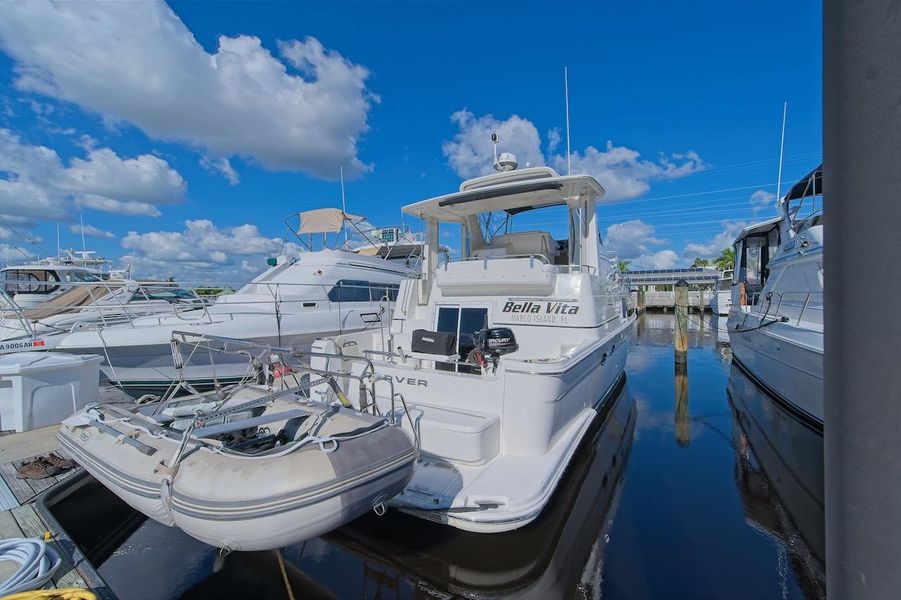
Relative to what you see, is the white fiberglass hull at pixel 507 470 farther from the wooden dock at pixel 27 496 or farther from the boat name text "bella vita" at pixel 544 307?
the wooden dock at pixel 27 496

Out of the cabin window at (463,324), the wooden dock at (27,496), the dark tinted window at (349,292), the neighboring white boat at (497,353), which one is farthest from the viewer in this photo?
the dark tinted window at (349,292)

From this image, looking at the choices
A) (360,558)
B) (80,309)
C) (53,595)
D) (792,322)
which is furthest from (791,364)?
(80,309)

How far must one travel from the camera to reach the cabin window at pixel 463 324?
5734 millimetres

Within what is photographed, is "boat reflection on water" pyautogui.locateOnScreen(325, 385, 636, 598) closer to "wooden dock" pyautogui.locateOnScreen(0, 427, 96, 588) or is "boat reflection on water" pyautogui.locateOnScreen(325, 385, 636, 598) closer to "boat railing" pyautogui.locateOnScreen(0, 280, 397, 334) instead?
"wooden dock" pyautogui.locateOnScreen(0, 427, 96, 588)

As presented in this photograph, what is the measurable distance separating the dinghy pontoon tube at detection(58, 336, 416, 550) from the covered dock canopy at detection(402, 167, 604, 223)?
3628 millimetres

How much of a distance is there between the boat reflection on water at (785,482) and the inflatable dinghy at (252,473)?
138 inches

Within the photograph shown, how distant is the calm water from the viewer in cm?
328

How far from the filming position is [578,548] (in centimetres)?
370

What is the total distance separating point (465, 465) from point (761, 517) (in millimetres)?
3148

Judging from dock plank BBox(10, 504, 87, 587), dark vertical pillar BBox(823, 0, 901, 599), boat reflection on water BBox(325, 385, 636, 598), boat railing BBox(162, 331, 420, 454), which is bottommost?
boat reflection on water BBox(325, 385, 636, 598)

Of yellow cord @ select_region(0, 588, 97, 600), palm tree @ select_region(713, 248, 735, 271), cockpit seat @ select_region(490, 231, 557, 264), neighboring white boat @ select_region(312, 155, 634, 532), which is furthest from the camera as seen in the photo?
palm tree @ select_region(713, 248, 735, 271)

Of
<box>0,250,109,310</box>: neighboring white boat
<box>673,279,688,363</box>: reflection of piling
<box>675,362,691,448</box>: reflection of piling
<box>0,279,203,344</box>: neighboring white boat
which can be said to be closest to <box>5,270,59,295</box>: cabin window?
<box>0,250,109,310</box>: neighboring white boat

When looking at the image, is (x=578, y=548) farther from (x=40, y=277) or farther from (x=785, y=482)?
(x=40, y=277)

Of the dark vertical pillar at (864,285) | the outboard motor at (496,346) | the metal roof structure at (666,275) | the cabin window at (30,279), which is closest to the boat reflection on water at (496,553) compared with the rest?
the outboard motor at (496,346)
